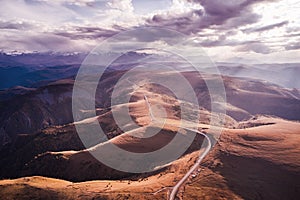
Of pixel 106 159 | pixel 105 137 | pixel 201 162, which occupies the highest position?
pixel 201 162

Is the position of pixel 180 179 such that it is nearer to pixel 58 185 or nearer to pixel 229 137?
pixel 58 185

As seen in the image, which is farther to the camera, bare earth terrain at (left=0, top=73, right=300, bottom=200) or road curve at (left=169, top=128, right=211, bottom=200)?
bare earth terrain at (left=0, top=73, right=300, bottom=200)

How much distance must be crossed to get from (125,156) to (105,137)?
77912 millimetres

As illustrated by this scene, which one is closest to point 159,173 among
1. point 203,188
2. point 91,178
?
point 203,188

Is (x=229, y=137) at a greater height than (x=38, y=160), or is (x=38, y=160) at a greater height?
(x=229, y=137)

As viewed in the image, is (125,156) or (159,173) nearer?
(159,173)

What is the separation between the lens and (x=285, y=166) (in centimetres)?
9038

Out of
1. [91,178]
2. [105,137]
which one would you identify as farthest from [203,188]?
[105,137]

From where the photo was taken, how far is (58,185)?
270 ft

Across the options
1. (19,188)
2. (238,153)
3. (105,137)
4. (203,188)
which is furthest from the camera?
(105,137)

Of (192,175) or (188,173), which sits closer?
(192,175)

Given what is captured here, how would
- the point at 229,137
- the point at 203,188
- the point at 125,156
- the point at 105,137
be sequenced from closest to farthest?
1. the point at 203,188
2. the point at 125,156
3. the point at 229,137
4. the point at 105,137

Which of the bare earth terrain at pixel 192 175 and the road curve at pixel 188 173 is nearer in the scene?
the road curve at pixel 188 173

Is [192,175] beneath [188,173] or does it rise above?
above
